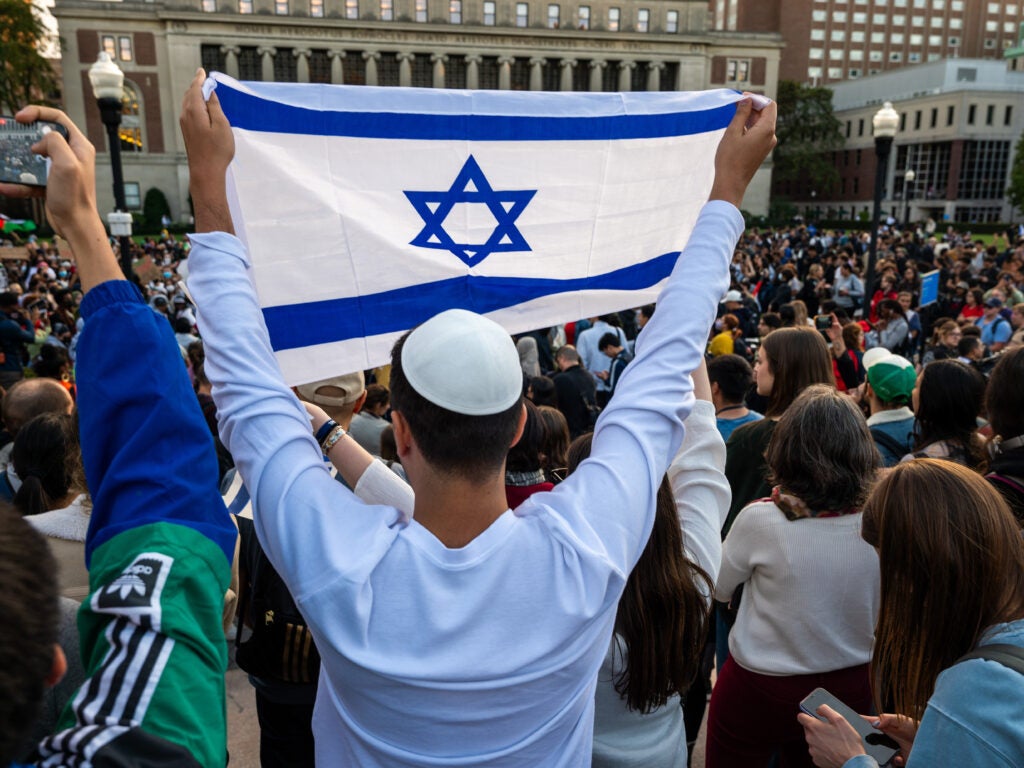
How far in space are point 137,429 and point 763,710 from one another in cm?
240

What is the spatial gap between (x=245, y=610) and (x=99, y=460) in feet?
5.07

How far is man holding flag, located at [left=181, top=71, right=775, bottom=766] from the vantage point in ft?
4.07

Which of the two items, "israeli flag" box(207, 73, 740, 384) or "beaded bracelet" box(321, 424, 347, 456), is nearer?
Result: "beaded bracelet" box(321, 424, 347, 456)

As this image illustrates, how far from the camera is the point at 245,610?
2637 millimetres

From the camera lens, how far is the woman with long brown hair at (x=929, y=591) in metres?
1.71

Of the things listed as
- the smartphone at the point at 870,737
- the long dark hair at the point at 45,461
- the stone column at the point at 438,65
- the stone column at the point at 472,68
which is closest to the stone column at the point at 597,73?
the stone column at the point at 472,68

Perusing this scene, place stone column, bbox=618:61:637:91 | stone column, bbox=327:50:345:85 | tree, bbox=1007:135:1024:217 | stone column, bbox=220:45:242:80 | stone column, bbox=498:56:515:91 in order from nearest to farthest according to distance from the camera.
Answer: stone column, bbox=220:45:242:80 < tree, bbox=1007:135:1024:217 < stone column, bbox=327:50:345:85 < stone column, bbox=498:56:515:91 < stone column, bbox=618:61:637:91

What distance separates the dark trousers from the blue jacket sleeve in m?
1.70

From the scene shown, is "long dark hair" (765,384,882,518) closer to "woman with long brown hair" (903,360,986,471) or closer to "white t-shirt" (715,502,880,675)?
"white t-shirt" (715,502,880,675)

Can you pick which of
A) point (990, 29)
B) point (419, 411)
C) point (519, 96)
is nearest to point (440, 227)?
point (519, 96)

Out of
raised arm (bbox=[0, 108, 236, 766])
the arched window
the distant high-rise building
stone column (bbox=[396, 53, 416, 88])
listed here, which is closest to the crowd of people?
raised arm (bbox=[0, 108, 236, 766])

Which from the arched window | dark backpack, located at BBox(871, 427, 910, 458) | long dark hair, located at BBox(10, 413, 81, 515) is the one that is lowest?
dark backpack, located at BBox(871, 427, 910, 458)

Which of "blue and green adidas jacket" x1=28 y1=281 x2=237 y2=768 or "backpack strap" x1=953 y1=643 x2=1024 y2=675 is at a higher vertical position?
"blue and green adidas jacket" x1=28 y1=281 x2=237 y2=768

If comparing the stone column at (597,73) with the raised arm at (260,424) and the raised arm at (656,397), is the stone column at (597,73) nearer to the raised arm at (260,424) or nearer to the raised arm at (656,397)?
the raised arm at (656,397)
